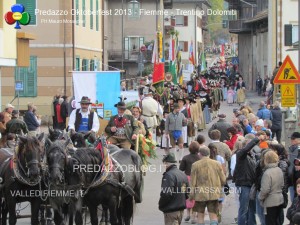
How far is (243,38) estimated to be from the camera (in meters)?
87.6

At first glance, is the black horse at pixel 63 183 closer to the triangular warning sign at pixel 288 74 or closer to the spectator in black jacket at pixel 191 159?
the spectator in black jacket at pixel 191 159

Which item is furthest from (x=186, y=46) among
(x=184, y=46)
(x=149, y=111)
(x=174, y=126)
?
(x=174, y=126)

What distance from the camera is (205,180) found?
15422 millimetres

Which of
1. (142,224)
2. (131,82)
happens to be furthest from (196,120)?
(131,82)

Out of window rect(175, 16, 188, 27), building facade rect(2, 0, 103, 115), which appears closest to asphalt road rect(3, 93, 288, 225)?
building facade rect(2, 0, 103, 115)

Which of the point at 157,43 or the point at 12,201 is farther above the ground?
the point at 157,43

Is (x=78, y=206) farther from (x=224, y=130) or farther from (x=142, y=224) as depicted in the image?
(x=224, y=130)

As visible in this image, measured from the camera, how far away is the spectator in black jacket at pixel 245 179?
53.1ft

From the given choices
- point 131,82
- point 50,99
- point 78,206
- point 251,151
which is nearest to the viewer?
point 78,206

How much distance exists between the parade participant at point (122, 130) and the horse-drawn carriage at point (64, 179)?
272 cm

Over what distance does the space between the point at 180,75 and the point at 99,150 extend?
35.7 m

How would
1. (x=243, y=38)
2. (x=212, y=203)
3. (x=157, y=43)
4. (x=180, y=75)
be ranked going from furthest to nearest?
(x=243, y=38), (x=180, y=75), (x=157, y=43), (x=212, y=203)

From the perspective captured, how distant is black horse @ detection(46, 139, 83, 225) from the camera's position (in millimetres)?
13648

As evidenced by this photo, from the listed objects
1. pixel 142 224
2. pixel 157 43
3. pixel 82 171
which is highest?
pixel 157 43
